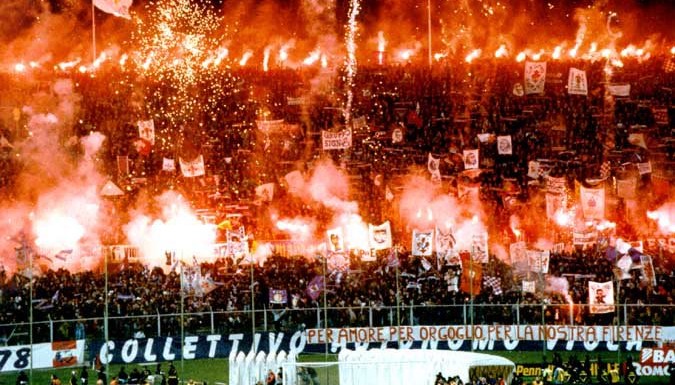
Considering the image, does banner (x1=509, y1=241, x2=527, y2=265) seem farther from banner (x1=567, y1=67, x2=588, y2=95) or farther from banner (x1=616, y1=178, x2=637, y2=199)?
banner (x1=567, y1=67, x2=588, y2=95)

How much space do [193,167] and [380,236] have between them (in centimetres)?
1157

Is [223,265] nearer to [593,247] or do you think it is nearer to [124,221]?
[124,221]

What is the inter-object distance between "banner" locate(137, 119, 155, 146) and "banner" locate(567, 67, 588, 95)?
2056 cm

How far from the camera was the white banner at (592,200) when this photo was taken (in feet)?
163

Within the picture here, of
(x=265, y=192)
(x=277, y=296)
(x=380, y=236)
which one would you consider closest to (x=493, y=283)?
(x=380, y=236)

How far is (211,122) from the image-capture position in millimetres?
58969

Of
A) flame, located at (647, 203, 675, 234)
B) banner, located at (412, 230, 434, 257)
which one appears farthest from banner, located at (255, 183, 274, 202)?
flame, located at (647, 203, 675, 234)

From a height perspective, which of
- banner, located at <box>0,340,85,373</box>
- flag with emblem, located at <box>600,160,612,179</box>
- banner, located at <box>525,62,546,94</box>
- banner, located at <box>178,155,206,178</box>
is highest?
banner, located at <box>525,62,546,94</box>

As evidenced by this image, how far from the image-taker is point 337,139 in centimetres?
5469

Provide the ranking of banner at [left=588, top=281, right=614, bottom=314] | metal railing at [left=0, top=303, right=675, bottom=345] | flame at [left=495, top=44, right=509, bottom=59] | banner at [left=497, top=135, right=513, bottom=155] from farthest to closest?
flame at [left=495, top=44, right=509, bottom=59] < banner at [left=497, top=135, right=513, bottom=155] < banner at [left=588, top=281, right=614, bottom=314] < metal railing at [left=0, top=303, right=675, bottom=345]

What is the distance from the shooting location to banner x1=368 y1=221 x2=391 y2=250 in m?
45.9

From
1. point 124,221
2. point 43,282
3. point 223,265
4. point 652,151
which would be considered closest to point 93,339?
point 43,282

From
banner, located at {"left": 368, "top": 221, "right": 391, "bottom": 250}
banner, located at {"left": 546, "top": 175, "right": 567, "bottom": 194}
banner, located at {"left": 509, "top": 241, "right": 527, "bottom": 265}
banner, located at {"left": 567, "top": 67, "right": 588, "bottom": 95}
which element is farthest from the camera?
banner, located at {"left": 567, "top": 67, "right": 588, "bottom": 95}

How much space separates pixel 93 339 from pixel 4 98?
72.6 ft
